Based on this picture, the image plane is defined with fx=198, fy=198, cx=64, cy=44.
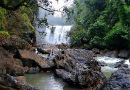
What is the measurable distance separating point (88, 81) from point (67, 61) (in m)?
3.07

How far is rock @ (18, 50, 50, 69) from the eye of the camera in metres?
10.1

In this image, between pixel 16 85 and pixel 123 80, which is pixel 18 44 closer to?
pixel 16 85

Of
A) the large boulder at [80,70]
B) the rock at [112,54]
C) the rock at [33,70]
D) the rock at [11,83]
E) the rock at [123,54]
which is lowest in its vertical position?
the rock at [112,54]

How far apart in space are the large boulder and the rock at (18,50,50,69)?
2.30 ft

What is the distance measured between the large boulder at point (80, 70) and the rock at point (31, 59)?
2.30 ft

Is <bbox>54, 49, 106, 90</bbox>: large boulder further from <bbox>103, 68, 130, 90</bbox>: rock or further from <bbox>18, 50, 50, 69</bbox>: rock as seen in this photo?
<bbox>18, 50, 50, 69</bbox>: rock

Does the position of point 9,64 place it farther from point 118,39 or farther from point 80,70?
point 118,39

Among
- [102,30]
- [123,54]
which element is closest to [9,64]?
[123,54]

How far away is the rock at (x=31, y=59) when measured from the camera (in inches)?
398

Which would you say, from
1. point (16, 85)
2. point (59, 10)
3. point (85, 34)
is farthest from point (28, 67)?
point (85, 34)

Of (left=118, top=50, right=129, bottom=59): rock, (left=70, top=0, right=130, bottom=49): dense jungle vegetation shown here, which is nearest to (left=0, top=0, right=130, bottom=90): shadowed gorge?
(left=70, top=0, right=130, bottom=49): dense jungle vegetation

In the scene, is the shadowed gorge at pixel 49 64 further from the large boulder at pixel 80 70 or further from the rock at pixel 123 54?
the rock at pixel 123 54

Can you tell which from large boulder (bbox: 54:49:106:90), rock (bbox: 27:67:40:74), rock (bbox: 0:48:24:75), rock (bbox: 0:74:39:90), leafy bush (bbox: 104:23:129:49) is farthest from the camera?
leafy bush (bbox: 104:23:129:49)

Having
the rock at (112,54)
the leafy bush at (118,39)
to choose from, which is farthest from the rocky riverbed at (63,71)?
the leafy bush at (118,39)
